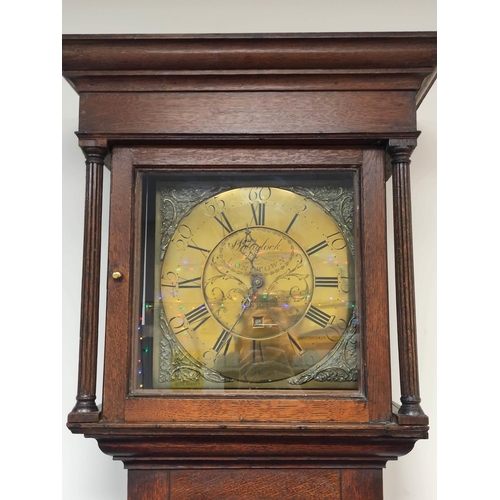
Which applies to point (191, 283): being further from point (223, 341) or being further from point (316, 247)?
point (316, 247)

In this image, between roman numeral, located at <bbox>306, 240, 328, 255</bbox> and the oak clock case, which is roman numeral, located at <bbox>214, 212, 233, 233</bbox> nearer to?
the oak clock case

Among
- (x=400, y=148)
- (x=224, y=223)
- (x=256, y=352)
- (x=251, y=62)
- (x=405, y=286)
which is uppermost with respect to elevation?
(x=251, y=62)

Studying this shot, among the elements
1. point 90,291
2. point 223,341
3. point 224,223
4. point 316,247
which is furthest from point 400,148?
point 90,291

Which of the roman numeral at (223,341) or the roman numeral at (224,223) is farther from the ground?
the roman numeral at (224,223)

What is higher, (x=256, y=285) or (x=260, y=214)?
(x=260, y=214)

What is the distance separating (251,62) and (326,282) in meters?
0.37

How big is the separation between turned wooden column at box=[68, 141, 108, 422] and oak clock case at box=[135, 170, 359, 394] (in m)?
0.07

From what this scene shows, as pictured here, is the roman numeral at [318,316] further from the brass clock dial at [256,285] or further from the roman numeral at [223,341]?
the roman numeral at [223,341]

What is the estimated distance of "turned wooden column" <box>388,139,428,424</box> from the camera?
0.92 m

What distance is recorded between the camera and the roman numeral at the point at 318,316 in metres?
0.96

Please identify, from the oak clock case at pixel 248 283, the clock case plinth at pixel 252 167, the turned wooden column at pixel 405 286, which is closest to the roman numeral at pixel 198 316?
the oak clock case at pixel 248 283

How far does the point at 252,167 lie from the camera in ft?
3.19

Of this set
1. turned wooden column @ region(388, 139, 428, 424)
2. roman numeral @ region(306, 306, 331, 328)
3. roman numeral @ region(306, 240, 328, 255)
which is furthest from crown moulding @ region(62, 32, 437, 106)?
roman numeral @ region(306, 306, 331, 328)

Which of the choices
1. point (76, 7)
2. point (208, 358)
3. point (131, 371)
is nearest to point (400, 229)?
point (208, 358)
